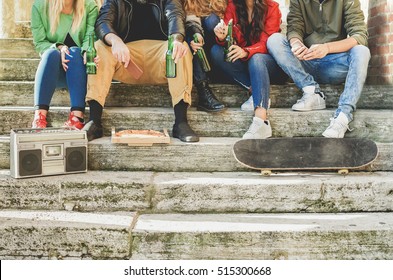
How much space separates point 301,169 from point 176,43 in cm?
119

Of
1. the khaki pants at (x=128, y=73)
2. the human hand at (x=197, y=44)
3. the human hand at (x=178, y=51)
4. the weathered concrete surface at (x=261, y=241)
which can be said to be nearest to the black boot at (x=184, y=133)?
the khaki pants at (x=128, y=73)

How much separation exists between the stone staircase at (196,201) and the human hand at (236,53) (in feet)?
1.39

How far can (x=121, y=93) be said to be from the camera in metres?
3.79

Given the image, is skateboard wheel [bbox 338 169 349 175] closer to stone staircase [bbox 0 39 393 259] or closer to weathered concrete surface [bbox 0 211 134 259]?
stone staircase [bbox 0 39 393 259]

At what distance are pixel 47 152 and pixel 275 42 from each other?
1.85 m

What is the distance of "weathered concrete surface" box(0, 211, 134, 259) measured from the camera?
2.50 m

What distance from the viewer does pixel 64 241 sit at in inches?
98.9

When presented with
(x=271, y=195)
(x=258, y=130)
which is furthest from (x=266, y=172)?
(x=258, y=130)

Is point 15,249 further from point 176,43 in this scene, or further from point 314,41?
point 314,41

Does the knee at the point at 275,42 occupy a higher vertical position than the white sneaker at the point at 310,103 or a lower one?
higher

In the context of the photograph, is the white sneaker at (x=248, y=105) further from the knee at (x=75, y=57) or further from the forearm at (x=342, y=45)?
the knee at (x=75, y=57)

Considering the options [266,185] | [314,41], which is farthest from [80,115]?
[314,41]

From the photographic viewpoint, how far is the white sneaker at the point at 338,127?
3227 mm

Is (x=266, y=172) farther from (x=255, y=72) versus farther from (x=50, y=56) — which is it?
(x=50, y=56)
